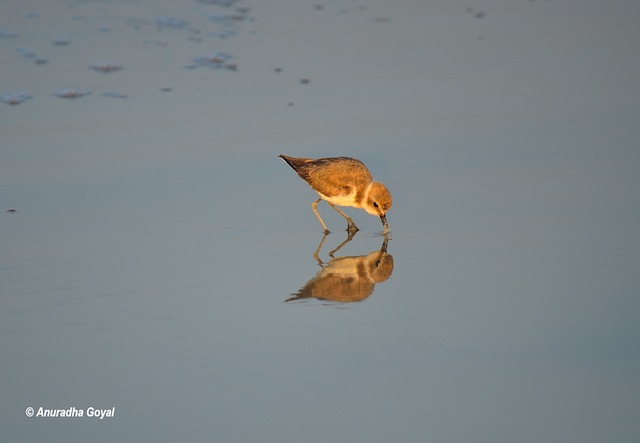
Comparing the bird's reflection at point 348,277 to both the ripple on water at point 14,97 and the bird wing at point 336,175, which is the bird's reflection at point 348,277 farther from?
the ripple on water at point 14,97

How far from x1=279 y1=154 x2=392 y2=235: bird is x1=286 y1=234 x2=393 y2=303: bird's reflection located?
0.40 m

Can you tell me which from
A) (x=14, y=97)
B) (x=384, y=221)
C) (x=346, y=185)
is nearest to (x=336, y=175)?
(x=346, y=185)

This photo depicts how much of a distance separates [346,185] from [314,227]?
45cm

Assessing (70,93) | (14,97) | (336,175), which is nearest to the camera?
(336,175)

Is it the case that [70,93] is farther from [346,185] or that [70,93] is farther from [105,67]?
[346,185]

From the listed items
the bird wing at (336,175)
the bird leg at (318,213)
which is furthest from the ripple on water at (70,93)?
the bird leg at (318,213)

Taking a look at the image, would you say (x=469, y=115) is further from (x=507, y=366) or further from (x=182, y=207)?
(x=507, y=366)

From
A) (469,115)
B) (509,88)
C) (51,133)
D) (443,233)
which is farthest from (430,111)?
(51,133)

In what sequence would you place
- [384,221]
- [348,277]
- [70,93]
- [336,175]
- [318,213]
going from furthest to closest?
[70,93], [318,213], [336,175], [384,221], [348,277]

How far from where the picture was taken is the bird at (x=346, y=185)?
8469 millimetres

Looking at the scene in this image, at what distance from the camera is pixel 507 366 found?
20.0 ft

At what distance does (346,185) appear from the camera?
28.5 ft

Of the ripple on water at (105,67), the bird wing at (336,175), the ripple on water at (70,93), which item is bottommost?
the ripple on water at (105,67)

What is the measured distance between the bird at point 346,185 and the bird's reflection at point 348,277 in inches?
15.8
